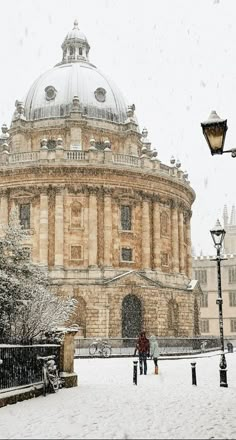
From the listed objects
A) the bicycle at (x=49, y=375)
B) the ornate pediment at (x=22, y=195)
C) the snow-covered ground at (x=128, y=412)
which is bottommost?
the snow-covered ground at (x=128, y=412)

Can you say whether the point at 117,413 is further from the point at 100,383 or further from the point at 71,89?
the point at 71,89

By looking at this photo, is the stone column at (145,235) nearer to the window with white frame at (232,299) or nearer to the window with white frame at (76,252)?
the window with white frame at (76,252)

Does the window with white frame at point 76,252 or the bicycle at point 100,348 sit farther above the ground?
the window with white frame at point 76,252

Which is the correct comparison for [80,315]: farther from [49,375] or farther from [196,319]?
[49,375]

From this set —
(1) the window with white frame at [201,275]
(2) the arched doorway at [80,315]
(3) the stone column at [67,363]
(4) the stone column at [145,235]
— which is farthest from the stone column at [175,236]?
(3) the stone column at [67,363]

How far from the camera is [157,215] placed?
48.9 meters

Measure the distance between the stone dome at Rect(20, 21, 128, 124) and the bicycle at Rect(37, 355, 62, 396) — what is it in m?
37.4

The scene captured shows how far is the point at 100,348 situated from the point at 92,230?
11166mm

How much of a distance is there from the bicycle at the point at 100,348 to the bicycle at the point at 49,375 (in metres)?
18.7

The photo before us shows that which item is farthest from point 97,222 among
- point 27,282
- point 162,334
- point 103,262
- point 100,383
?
point 100,383

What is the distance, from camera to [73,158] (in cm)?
4700

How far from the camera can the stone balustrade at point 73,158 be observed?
46.6m

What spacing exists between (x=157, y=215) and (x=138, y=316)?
7823 millimetres

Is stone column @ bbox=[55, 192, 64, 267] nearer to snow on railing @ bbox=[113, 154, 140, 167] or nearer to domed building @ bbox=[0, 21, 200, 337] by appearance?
domed building @ bbox=[0, 21, 200, 337]
